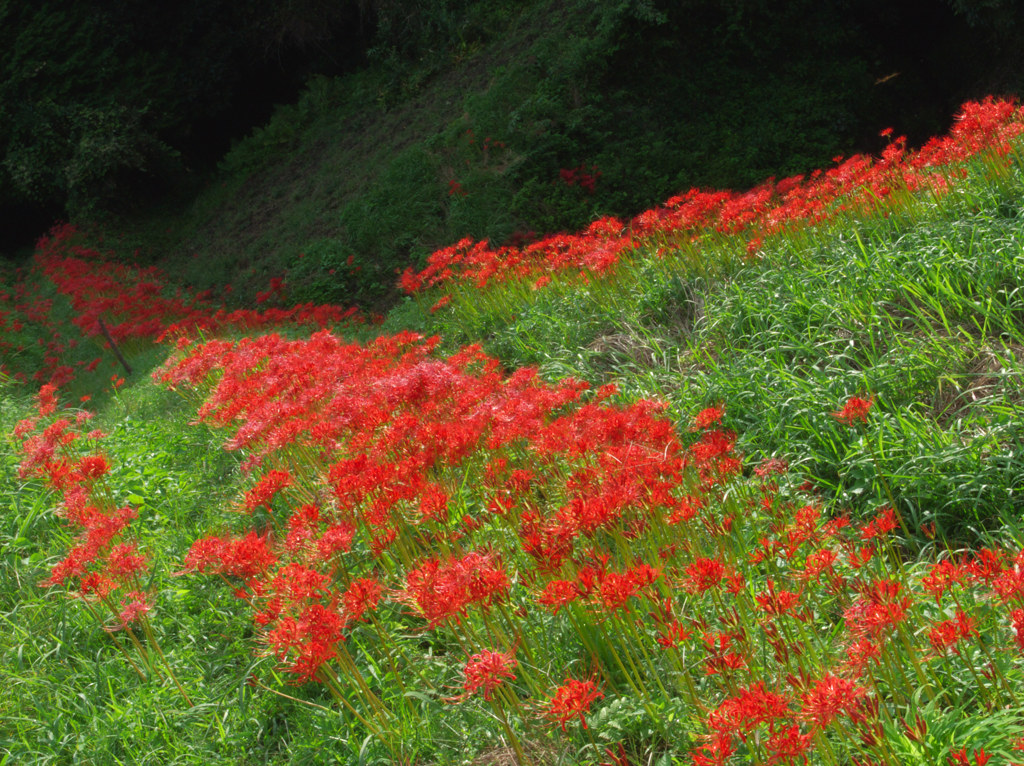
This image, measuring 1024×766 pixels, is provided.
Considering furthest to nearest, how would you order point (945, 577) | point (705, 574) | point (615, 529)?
point (615, 529) → point (705, 574) → point (945, 577)

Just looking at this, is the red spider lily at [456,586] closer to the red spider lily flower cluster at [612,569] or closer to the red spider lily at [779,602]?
the red spider lily flower cluster at [612,569]

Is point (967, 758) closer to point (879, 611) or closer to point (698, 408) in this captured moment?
point (879, 611)

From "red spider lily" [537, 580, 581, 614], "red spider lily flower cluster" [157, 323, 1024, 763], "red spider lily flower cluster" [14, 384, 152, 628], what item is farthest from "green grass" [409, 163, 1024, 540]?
"red spider lily flower cluster" [14, 384, 152, 628]

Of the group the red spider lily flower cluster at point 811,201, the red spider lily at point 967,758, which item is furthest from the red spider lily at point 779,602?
the red spider lily flower cluster at point 811,201

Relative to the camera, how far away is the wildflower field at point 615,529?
1.71 metres

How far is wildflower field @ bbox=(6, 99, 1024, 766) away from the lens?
1.71 m

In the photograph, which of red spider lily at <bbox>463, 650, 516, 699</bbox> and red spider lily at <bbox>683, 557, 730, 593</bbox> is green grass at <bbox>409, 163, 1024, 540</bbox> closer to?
red spider lily at <bbox>683, 557, 730, 593</bbox>

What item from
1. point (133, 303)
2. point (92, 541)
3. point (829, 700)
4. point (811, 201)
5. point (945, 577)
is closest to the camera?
point (829, 700)

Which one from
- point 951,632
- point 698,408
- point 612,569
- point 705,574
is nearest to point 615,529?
point 612,569

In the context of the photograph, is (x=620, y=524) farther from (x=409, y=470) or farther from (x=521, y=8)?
(x=521, y=8)

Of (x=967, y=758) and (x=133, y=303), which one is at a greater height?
(x=133, y=303)

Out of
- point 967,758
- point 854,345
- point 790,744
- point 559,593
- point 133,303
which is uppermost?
point 133,303

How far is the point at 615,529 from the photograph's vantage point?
6.44 ft

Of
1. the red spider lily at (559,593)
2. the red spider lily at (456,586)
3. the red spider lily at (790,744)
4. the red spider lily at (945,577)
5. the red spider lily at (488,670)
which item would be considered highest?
the red spider lily at (456,586)
